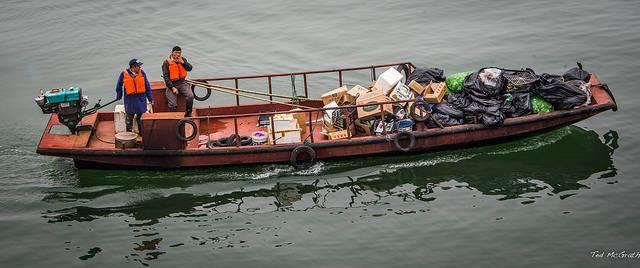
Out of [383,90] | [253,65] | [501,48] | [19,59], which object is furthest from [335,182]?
[19,59]

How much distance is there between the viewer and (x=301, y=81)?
19.7m

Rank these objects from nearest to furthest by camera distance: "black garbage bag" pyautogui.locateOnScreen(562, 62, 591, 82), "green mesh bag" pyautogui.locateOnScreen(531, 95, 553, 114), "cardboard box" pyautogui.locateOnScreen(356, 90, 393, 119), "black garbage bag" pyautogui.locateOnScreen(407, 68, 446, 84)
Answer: "cardboard box" pyautogui.locateOnScreen(356, 90, 393, 119), "green mesh bag" pyautogui.locateOnScreen(531, 95, 553, 114), "black garbage bag" pyautogui.locateOnScreen(562, 62, 591, 82), "black garbage bag" pyautogui.locateOnScreen(407, 68, 446, 84)

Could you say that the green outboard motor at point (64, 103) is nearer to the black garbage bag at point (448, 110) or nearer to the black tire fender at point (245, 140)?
the black tire fender at point (245, 140)

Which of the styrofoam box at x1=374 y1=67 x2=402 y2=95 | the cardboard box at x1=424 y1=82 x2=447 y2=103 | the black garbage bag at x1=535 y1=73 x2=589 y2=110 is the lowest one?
the black garbage bag at x1=535 y1=73 x2=589 y2=110

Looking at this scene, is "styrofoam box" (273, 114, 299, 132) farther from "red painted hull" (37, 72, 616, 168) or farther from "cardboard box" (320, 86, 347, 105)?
"cardboard box" (320, 86, 347, 105)

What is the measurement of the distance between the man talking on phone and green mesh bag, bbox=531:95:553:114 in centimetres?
672

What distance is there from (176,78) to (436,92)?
5.08 meters

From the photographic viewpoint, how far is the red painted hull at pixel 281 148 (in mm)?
13789

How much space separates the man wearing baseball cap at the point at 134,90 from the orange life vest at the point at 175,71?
549mm

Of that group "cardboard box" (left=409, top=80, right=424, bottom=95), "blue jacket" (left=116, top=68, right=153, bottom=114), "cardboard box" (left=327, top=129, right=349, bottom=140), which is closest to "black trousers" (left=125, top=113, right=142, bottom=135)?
"blue jacket" (left=116, top=68, right=153, bottom=114)

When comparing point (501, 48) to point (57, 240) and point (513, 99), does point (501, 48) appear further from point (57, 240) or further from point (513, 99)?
point (57, 240)

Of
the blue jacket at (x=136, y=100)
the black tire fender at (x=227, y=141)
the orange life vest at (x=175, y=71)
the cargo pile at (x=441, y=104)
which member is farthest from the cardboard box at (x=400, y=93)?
the blue jacket at (x=136, y=100)

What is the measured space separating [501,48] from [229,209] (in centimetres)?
1055

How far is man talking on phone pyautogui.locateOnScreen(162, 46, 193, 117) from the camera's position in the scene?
14.4m
